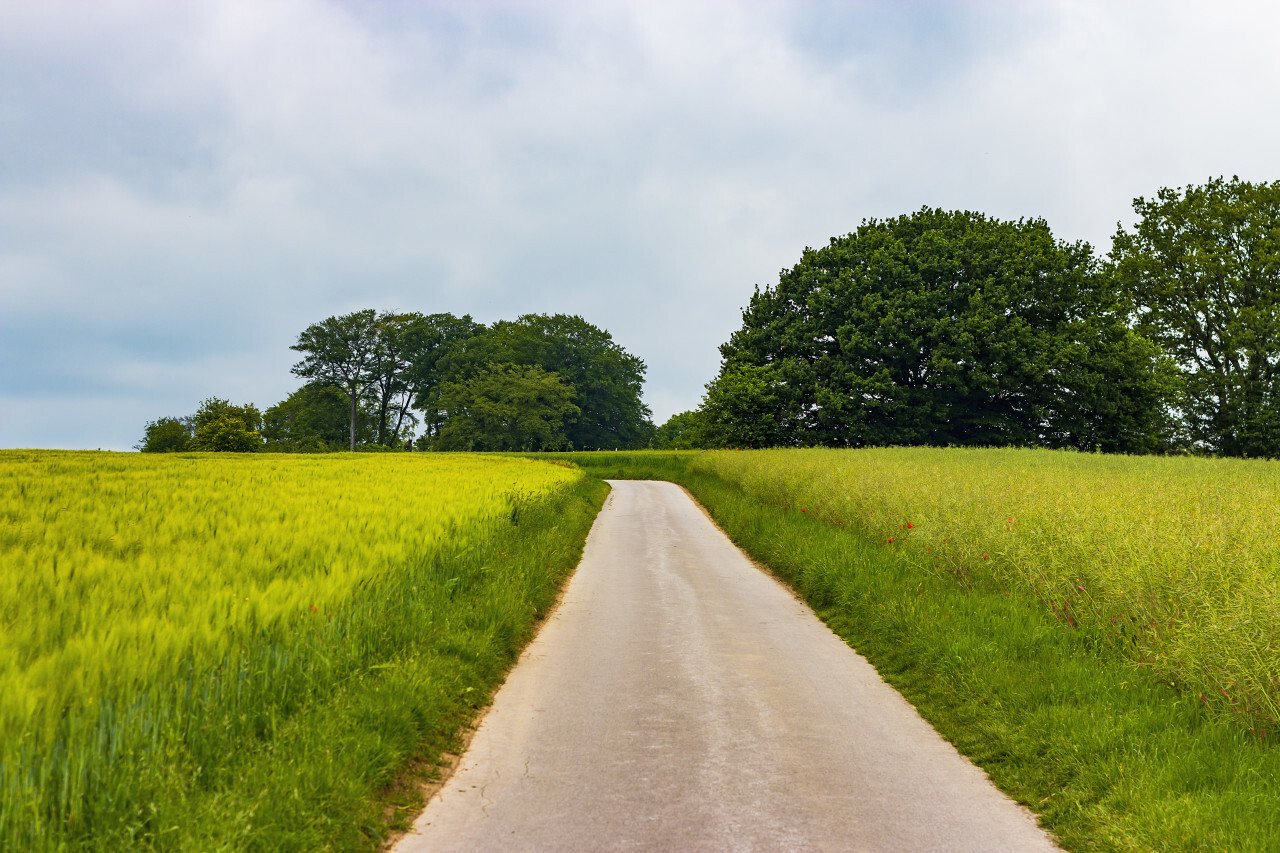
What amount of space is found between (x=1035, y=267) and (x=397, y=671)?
49.4 metres

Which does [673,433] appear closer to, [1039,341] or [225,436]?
[225,436]

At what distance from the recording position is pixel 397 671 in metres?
6.16

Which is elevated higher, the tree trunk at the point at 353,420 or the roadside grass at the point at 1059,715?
the tree trunk at the point at 353,420

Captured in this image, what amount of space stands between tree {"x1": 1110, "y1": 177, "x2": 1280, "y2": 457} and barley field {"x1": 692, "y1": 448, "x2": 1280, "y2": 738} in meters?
35.6

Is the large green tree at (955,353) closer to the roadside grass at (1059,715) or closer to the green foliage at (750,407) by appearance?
the green foliage at (750,407)

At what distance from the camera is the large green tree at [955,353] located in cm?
4462

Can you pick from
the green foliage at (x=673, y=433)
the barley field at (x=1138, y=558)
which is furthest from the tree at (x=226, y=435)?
the barley field at (x=1138, y=558)

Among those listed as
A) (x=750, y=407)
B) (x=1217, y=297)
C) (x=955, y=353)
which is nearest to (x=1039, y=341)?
(x=955, y=353)

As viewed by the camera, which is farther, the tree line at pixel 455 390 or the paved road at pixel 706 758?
the tree line at pixel 455 390

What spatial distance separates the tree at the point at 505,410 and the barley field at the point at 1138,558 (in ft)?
228

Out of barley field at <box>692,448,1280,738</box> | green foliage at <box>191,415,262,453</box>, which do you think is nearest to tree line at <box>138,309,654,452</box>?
green foliage at <box>191,415,262,453</box>

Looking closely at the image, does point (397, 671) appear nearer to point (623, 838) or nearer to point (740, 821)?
point (623, 838)

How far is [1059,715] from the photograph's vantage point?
229 inches

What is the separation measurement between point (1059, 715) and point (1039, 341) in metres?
43.6
